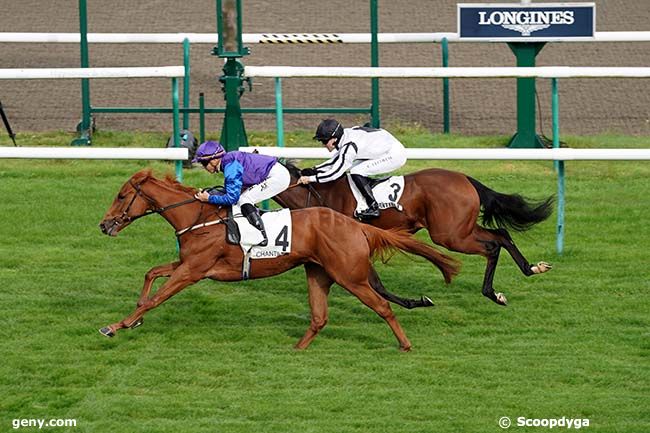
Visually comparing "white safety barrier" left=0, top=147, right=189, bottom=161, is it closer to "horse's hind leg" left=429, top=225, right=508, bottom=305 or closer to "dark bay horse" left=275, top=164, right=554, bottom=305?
"dark bay horse" left=275, top=164, right=554, bottom=305

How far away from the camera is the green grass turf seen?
26.2ft

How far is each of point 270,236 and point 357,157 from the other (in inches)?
52.2

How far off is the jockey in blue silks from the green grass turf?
863 mm

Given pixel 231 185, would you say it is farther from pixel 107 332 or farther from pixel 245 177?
pixel 107 332

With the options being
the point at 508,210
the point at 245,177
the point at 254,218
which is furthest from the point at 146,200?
the point at 508,210

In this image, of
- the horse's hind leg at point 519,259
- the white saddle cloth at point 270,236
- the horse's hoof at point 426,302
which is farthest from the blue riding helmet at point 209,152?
the horse's hind leg at point 519,259

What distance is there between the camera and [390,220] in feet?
34.5

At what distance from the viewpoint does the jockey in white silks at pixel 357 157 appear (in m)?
10.4

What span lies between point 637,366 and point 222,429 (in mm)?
2729

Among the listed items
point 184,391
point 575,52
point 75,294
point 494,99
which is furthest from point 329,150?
point 575,52

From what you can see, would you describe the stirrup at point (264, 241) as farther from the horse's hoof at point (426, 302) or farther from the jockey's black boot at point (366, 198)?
the horse's hoof at point (426, 302)

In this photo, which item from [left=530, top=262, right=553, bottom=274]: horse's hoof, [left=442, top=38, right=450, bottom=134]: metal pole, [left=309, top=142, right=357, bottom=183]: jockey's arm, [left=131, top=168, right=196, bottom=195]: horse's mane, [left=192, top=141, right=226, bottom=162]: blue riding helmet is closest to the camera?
[left=192, top=141, right=226, bottom=162]: blue riding helmet

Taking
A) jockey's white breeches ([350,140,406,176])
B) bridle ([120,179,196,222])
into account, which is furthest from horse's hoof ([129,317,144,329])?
jockey's white breeches ([350,140,406,176])

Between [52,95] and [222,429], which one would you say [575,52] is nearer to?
[52,95]
